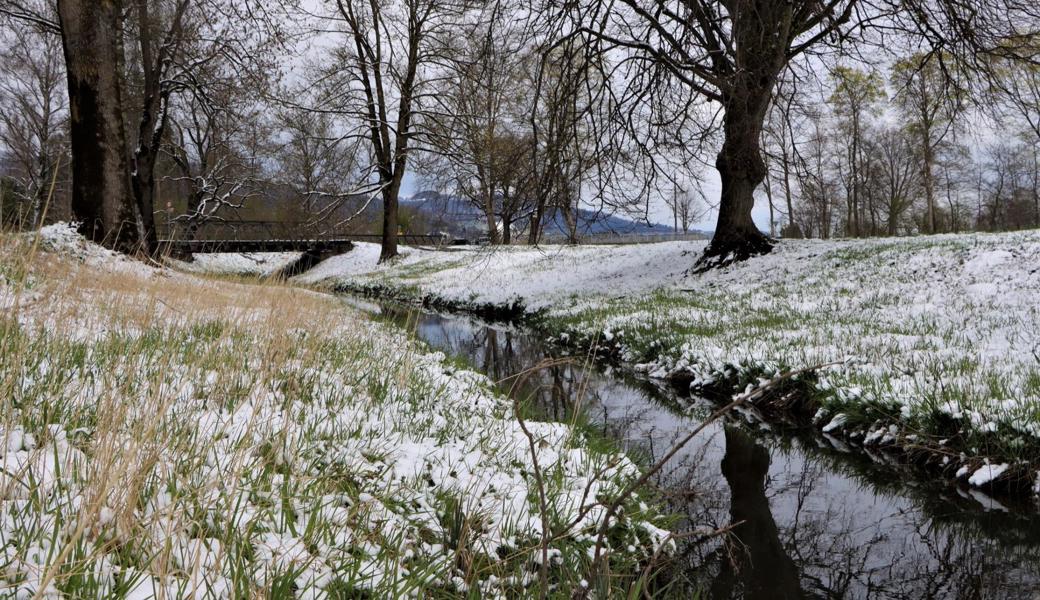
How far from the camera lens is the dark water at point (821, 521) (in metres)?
2.53

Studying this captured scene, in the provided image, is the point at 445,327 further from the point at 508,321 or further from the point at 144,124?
the point at 144,124

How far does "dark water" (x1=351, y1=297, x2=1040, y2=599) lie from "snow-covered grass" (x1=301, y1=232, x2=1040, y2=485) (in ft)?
1.23

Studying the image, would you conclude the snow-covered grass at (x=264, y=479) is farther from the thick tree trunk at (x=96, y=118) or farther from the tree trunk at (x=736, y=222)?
the tree trunk at (x=736, y=222)

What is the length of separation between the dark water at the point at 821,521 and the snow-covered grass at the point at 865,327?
375mm

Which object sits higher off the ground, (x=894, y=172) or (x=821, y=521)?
(x=894, y=172)

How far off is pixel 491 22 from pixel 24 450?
5680 millimetres

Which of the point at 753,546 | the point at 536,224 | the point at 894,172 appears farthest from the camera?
the point at 894,172

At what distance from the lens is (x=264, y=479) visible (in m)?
2.24

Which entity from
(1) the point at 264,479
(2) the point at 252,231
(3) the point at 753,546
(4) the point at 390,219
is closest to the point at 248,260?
(2) the point at 252,231

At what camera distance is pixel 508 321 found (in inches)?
484

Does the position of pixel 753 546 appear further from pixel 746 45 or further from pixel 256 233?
Answer: pixel 256 233

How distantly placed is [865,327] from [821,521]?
13.5ft

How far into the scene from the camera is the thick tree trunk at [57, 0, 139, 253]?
8812mm

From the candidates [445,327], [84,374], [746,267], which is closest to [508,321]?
[445,327]
